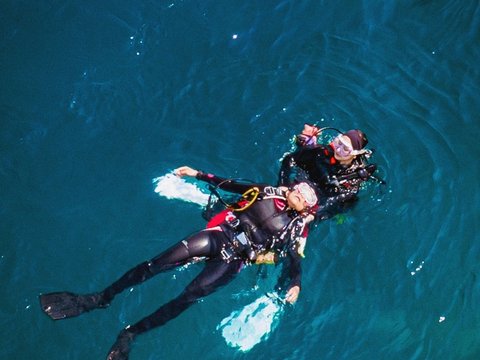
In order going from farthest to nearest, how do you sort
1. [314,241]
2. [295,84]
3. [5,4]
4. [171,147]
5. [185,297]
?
[5,4] < [295,84] < [171,147] < [314,241] < [185,297]

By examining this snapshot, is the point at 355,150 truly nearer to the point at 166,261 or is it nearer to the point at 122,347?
the point at 166,261

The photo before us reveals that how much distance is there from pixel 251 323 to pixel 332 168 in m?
2.53

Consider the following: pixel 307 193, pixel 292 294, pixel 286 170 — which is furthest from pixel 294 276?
pixel 286 170

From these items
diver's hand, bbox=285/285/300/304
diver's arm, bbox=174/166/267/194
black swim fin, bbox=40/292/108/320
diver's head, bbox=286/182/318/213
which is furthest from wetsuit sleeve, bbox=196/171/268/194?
black swim fin, bbox=40/292/108/320

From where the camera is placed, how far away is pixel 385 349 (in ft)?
24.7

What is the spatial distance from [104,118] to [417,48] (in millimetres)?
5733

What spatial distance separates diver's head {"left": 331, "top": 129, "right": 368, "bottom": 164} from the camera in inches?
264

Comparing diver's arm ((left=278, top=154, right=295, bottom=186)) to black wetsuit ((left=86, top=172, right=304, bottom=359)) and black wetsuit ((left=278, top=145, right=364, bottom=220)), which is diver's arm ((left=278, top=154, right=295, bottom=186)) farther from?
black wetsuit ((left=86, top=172, right=304, bottom=359))

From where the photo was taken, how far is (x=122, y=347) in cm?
598

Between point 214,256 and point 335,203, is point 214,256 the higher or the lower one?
the higher one

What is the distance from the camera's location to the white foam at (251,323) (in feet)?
22.7

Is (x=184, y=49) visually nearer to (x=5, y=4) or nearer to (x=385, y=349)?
(x=5, y=4)

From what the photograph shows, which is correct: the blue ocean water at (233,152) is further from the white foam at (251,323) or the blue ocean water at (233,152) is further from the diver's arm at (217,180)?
the diver's arm at (217,180)

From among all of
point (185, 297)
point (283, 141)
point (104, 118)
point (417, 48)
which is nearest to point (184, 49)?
point (104, 118)
